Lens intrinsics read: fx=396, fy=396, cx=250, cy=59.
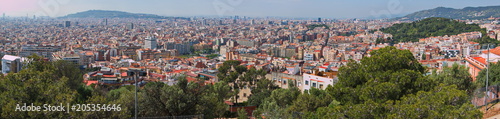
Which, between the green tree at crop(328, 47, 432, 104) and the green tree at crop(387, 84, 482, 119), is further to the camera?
the green tree at crop(328, 47, 432, 104)

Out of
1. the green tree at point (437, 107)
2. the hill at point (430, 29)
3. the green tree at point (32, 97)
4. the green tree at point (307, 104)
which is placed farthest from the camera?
the hill at point (430, 29)

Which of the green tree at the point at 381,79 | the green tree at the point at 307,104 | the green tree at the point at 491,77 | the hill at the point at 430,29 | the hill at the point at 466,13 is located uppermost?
the hill at the point at 466,13

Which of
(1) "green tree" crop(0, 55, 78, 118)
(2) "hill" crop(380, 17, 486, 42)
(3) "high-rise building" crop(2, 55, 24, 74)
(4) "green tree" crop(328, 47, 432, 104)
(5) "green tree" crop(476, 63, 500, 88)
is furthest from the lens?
(2) "hill" crop(380, 17, 486, 42)

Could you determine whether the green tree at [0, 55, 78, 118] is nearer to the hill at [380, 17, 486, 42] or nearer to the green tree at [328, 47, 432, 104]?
the green tree at [328, 47, 432, 104]

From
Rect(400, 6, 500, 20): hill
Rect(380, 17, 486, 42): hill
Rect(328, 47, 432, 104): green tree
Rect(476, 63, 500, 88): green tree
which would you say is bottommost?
Rect(476, 63, 500, 88): green tree

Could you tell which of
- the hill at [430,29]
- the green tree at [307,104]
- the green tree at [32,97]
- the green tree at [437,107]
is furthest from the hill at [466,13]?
the green tree at [32,97]

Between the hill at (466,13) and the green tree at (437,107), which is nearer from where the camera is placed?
the green tree at (437,107)

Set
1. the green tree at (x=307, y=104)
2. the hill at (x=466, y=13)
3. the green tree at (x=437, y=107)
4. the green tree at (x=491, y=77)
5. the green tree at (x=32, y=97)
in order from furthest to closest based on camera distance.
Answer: the hill at (x=466, y=13) → the green tree at (x=491, y=77) → the green tree at (x=307, y=104) → the green tree at (x=32, y=97) → the green tree at (x=437, y=107)

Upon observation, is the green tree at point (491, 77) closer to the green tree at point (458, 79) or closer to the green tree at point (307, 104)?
the green tree at point (458, 79)

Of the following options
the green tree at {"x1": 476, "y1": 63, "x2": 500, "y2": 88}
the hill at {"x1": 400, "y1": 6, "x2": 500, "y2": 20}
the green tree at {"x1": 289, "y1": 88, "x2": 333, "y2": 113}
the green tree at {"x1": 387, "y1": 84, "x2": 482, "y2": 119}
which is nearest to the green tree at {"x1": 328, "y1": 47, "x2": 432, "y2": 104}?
the green tree at {"x1": 387, "y1": 84, "x2": 482, "y2": 119}
